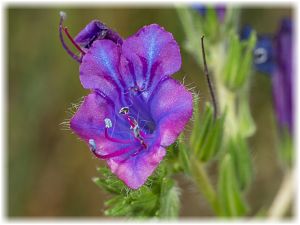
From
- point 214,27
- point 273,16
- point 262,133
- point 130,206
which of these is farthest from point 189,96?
point 273,16

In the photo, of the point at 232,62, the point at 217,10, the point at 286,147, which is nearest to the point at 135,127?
the point at 232,62

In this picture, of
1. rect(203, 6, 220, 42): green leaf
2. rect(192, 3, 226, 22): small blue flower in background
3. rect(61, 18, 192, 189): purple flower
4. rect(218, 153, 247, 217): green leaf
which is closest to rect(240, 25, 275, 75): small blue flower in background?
rect(192, 3, 226, 22): small blue flower in background

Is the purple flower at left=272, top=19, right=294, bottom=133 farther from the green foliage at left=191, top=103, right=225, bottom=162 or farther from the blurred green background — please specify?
the blurred green background

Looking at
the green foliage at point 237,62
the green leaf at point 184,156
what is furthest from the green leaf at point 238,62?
the green leaf at point 184,156

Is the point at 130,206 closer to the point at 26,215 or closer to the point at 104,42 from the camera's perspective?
the point at 104,42

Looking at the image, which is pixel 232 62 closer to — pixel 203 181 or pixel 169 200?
pixel 203 181
